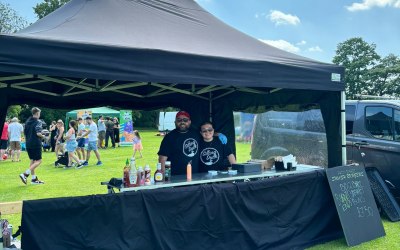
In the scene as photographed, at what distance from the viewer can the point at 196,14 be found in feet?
16.5

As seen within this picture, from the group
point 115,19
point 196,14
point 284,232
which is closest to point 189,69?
point 115,19

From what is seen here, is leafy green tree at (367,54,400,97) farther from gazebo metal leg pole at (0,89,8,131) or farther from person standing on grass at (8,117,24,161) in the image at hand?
gazebo metal leg pole at (0,89,8,131)

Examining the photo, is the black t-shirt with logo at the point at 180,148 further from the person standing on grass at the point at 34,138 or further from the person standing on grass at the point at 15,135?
the person standing on grass at the point at 15,135

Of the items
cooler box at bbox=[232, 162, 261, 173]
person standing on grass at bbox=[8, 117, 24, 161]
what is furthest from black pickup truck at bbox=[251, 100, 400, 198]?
person standing on grass at bbox=[8, 117, 24, 161]

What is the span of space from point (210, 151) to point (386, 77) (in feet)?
159

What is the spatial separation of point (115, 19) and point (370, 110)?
4.64 meters

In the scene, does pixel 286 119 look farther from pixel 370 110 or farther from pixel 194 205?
pixel 194 205

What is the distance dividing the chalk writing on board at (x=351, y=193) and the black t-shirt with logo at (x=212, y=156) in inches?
56.3

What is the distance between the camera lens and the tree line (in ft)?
144

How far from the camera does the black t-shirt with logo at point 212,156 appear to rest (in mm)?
4828

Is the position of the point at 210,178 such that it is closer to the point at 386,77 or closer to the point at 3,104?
the point at 3,104

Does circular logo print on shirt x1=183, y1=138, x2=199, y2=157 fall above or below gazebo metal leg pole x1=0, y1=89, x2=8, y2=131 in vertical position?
below

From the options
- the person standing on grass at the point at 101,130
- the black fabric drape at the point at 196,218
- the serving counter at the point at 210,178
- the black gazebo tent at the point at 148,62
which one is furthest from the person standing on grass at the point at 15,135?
the black fabric drape at the point at 196,218

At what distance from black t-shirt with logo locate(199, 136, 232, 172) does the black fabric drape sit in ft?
2.71
